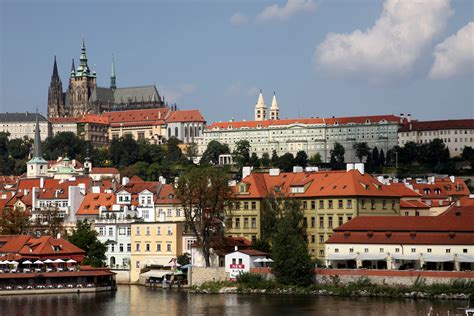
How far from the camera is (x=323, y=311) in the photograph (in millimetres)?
56344

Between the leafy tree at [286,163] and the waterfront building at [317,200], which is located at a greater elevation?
the leafy tree at [286,163]

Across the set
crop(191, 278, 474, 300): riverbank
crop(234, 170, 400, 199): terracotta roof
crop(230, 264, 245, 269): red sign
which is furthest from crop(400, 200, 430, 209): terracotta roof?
crop(191, 278, 474, 300): riverbank

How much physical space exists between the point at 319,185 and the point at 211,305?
19.0 m

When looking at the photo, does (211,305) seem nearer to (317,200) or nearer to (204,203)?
(204,203)

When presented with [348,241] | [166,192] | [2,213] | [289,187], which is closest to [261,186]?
[289,187]

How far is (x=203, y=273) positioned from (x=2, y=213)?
1940 cm

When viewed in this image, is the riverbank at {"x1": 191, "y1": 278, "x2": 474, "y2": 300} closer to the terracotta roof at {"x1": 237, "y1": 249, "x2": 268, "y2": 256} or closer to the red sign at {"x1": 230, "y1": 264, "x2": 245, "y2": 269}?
the red sign at {"x1": 230, "y1": 264, "x2": 245, "y2": 269}

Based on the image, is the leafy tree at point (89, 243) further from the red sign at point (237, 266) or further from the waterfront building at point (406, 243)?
the waterfront building at point (406, 243)

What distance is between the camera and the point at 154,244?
7562cm

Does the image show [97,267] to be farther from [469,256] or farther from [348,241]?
[469,256]

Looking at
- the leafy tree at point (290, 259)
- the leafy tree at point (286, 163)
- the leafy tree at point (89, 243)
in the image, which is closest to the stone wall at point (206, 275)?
the leafy tree at point (290, 259)

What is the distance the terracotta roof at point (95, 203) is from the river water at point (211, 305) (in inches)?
687

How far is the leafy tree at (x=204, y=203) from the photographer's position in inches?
2790

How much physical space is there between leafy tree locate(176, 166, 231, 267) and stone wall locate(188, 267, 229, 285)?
1.47m
